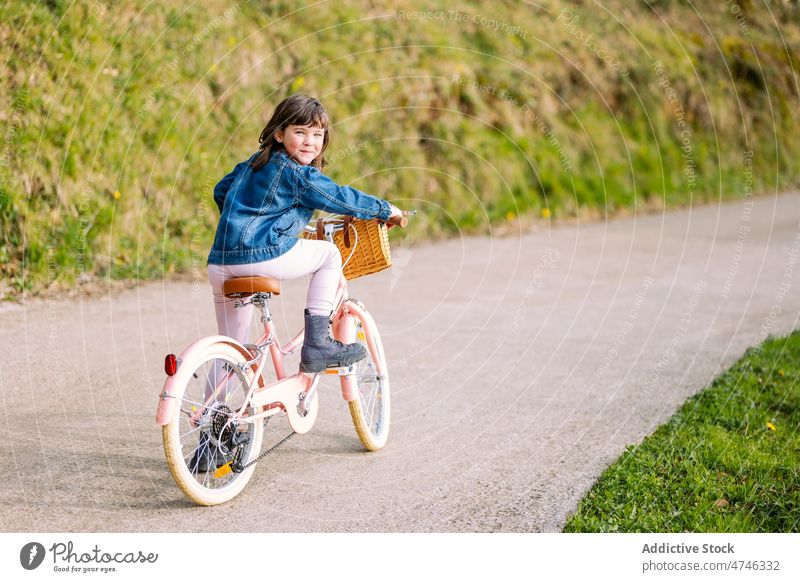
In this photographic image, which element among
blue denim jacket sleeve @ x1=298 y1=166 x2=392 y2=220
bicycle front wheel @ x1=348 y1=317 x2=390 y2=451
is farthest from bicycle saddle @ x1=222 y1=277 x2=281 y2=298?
bicycle front wheel @ x1=348 y1=317 x2=390 y2=451

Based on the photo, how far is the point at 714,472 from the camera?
15.7 ft

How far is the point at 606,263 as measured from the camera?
424 inches

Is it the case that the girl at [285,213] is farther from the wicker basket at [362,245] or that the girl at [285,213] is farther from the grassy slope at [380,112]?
the grassy slope at [380,112]

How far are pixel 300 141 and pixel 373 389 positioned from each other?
1425mm

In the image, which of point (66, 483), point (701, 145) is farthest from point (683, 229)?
point (66, 483)

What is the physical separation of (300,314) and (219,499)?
3.75 metres

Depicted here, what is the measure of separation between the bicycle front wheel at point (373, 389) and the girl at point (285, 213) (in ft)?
1.82

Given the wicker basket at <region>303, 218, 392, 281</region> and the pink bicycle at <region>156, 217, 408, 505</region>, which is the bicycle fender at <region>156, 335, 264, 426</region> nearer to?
the pink bicycle at <region>156, 217, 408, 505</region>

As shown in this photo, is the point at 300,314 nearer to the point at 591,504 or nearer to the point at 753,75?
the point at 591,504

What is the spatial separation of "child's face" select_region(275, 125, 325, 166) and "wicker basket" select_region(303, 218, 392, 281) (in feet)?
1.60

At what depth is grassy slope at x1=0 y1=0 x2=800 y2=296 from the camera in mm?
8258

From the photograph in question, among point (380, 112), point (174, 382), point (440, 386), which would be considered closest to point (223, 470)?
A: point (174, 382)

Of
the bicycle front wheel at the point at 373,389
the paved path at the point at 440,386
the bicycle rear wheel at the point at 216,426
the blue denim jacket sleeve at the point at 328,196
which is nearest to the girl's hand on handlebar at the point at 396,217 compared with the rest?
the blue denim jacket sleeve at the point at 328,196

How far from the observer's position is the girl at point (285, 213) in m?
4.24
